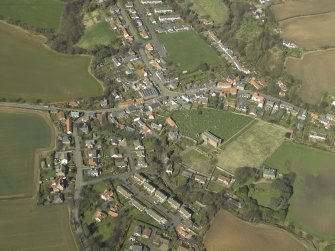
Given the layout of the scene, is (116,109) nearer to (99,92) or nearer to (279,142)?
(99,92)

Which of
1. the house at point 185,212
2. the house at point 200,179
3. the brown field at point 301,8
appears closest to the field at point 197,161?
the house at point 200,179

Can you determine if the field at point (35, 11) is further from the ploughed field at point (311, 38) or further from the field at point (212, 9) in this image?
the ploughed field at point (311, 38)

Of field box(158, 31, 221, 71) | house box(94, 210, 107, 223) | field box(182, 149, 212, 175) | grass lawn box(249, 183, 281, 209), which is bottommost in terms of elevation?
house box(94, 210, 107, 223)

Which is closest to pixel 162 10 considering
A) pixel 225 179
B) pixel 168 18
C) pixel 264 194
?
pixel 168 18

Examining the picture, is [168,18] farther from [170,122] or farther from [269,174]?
[269,174]

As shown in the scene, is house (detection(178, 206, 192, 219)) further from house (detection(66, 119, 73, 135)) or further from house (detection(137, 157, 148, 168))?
house (detection(66, 119, 73, 135))

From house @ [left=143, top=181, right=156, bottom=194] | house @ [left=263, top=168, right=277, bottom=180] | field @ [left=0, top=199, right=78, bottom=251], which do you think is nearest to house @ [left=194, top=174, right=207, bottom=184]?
house @ [left=143, top=181, right=156, bottom=194]
